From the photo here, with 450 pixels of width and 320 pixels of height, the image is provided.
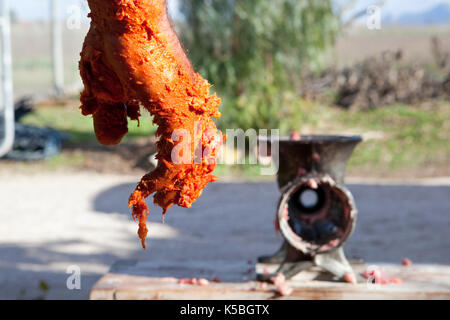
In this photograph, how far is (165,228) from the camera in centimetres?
635

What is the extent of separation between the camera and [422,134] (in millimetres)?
11023

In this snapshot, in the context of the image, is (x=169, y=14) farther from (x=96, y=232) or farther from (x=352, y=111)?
(x=352, y=111)

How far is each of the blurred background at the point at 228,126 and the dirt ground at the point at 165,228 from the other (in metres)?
0.03

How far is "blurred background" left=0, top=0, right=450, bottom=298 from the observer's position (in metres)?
5.93

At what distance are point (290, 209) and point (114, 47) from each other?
2691 mm

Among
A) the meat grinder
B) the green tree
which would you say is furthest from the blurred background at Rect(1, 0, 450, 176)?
the meat grinder

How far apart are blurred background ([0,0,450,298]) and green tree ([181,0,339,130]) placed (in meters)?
0.02

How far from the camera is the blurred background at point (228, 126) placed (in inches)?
233

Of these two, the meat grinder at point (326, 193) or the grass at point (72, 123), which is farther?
the grass at point (72, 123)

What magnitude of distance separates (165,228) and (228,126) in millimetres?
4123

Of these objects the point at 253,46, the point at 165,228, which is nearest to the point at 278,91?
the point at 253,46

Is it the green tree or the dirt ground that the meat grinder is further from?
the green tree

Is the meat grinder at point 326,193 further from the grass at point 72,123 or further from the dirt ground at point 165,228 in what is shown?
the grass at point 72,123

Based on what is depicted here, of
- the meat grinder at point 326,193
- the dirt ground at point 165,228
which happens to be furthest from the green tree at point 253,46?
the meat grinder at point 326,193
